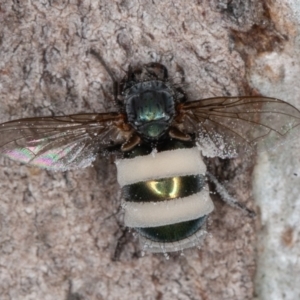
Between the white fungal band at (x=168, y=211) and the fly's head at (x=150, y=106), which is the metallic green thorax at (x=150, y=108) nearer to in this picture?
the fly's head at (x=150, y=106)

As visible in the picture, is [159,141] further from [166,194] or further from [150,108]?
[166,194]

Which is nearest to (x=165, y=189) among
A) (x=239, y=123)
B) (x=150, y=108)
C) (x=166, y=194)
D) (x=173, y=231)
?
(x=166, y=194)

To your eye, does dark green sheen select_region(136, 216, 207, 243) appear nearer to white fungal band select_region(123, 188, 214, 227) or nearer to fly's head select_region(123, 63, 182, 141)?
white fungal band select_region(123, 188, 214, 227)

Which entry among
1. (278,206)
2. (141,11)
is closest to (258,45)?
(141,11)

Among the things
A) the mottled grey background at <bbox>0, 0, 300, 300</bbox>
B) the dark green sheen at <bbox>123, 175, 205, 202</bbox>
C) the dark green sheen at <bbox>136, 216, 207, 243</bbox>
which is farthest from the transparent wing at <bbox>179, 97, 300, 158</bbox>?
the dark green sheen at <bbox>136, 216, 207, 243</bbox>

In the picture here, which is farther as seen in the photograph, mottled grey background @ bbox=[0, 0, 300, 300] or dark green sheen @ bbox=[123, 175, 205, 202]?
mottled grey background @ bbox=[0, 0, 300, 300]

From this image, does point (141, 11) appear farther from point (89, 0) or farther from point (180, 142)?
point (180, 142)

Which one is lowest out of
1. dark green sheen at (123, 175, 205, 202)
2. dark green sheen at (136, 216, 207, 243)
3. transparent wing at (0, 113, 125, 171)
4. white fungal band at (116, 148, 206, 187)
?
dark green sheen at (136, 216, 207, 243)

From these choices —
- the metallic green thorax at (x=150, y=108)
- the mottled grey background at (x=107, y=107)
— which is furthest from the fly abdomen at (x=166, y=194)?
the mottled grey background at (x=107, y=107)
